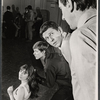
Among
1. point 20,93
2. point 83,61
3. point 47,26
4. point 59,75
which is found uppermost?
point 47,26

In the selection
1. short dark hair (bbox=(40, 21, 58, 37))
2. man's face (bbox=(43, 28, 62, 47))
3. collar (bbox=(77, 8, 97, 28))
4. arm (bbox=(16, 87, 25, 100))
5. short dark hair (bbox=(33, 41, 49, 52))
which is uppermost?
collar (bbox=(77, 8, 97, 28))

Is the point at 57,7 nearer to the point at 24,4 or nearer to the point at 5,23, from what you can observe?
the point at 24,4

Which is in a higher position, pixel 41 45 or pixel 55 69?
pixel 41 45

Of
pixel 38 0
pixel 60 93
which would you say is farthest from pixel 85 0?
Result: pixel 60 93

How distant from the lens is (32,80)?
1286 mm

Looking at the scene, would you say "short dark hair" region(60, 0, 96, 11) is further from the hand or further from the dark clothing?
the hand

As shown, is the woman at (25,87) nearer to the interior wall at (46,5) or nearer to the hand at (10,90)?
the hand at (10,90)

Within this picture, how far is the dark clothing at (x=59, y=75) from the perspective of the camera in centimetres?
129

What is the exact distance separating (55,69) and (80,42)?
0.85 ft

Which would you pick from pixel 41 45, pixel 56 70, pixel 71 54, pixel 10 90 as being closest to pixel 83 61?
pixel 71 54

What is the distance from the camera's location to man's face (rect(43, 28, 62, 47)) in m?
1.30

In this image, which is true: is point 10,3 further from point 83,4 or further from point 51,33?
point 83,4

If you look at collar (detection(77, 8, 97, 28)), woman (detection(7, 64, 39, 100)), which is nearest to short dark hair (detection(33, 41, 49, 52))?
woman (detection(7, 64, 39, 100))

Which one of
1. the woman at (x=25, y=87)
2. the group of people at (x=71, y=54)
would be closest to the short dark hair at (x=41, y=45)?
the group of people at (x=71, y=54)
